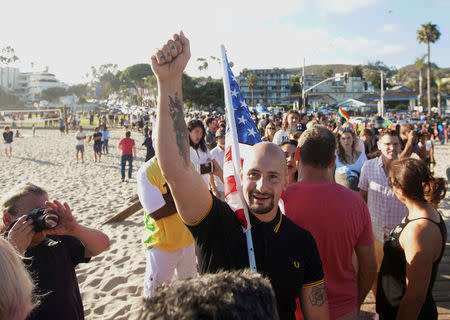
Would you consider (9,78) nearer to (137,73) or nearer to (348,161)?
(137,73)

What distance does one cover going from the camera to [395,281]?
226 cm

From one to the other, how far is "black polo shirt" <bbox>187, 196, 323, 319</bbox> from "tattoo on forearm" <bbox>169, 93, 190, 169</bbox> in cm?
27

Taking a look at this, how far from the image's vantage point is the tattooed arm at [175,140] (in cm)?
163

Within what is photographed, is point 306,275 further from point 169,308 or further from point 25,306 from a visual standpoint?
point 25,306

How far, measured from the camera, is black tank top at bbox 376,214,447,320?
7.14 ft

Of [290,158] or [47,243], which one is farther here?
[290,158]

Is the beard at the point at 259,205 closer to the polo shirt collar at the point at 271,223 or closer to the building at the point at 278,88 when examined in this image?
the polo shirt collar at the point at 271,223

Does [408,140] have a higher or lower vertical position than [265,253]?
higher

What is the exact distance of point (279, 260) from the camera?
1732 mm

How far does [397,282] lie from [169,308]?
1877 mm

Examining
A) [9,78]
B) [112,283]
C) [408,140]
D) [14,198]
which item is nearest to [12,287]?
[14,198]

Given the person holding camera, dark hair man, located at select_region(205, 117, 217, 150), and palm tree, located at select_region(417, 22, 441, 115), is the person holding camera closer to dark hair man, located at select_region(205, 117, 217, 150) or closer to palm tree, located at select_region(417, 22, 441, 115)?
dark hair man, located at select_region(205, 117, 217, 150)

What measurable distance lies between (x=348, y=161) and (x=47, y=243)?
3907 millimetres

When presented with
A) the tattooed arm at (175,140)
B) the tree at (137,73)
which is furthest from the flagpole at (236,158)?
the tree at (137,73)
